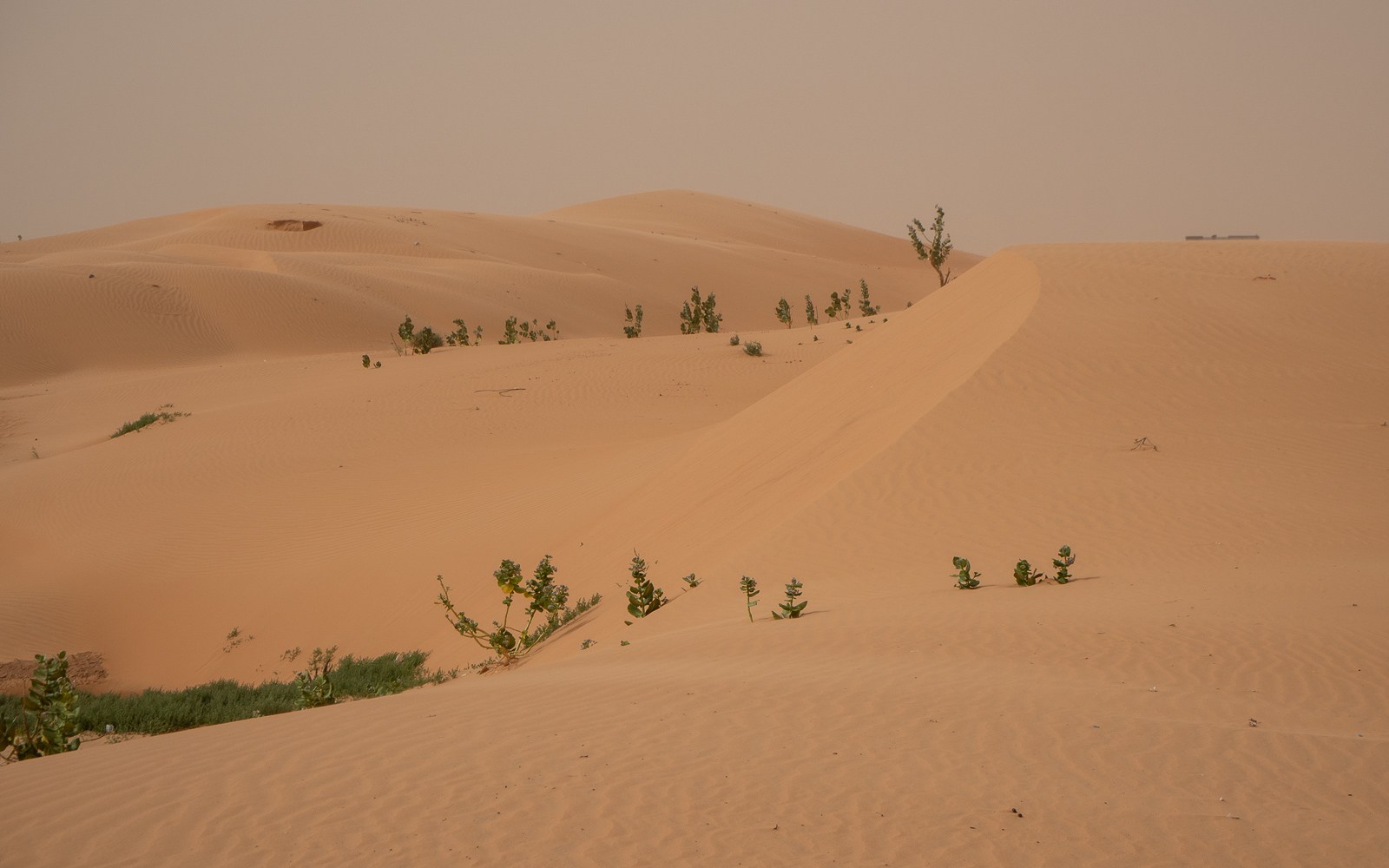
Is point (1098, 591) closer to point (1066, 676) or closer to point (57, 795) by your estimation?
point (1066, 676)

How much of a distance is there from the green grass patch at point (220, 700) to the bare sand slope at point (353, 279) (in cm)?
2588

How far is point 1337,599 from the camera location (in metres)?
7.07

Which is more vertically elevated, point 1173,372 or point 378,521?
point 1173,372

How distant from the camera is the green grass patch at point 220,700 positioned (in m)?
8.03

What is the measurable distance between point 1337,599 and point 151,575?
13091 mm

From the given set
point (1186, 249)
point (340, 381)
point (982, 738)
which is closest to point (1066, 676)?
point (982, 738)

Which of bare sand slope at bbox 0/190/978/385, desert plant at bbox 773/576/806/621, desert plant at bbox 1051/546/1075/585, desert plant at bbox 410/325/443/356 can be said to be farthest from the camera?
bare sand slope at bbox 0/190/978/385

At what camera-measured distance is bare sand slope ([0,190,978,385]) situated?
33.9 m

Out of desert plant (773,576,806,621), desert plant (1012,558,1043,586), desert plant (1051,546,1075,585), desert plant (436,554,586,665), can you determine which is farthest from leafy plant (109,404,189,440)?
desert plant (1051,546,1075,585)

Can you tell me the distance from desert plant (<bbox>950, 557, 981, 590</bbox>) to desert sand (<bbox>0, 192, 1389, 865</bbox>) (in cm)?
12

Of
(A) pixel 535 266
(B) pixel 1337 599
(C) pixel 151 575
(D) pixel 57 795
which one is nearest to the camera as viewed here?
(D) pixel 57 795

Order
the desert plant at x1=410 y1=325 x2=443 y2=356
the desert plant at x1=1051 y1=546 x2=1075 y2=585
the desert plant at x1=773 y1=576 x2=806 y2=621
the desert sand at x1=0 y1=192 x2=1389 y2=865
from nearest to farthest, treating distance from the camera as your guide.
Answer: the desert sand at x1=0 y1=192 x2=1389 y2=865
the desert plant at x1=773 y1=576 x2=806 y2=621
the desert plant at x1=1051 y1=546 x2=1075 y2=585
the desert plant at x1=410 y1=325 x2=443 y2=356

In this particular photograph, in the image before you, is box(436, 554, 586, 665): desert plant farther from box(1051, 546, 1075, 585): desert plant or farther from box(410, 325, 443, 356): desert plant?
box(410, 325, 443, 356): desert plant

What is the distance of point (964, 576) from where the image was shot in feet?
26.2
